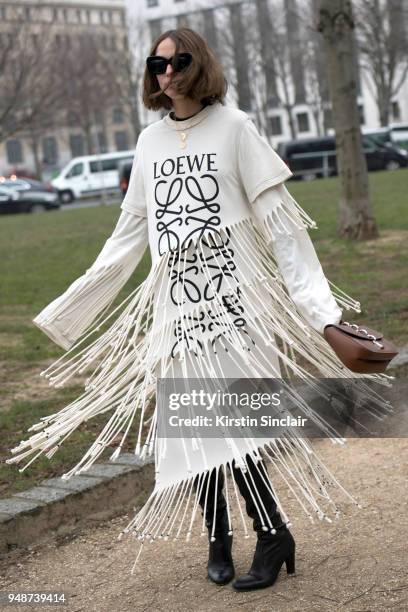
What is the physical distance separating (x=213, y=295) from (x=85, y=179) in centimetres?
4140

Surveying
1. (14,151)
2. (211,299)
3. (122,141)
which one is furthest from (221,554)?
(122,141)

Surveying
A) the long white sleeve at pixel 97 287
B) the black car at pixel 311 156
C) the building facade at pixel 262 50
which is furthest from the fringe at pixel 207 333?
the building facade at pixel 262 50

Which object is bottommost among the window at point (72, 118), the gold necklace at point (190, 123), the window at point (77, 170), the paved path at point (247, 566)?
the paved path at point (247, 566)

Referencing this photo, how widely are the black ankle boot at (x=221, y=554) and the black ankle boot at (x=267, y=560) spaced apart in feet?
0.30

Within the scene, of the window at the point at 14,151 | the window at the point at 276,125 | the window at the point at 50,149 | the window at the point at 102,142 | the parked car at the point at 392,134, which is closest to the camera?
the parked car at the point at 392,134

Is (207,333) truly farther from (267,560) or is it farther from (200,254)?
(267,560)

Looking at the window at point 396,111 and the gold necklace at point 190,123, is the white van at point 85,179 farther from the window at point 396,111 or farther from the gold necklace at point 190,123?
the gold necklace at point 190,123

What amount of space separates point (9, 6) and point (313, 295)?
30.3 m

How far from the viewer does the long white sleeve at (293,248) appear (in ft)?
10.9

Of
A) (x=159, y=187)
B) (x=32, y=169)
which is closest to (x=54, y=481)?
(x=159, y=187)

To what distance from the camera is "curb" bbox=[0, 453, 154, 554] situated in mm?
4504

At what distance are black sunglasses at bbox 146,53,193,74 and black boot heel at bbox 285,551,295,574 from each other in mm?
1665

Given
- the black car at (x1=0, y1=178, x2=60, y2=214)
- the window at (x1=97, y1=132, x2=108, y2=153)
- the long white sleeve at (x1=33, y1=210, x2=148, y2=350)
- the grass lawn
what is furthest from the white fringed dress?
the window at (x1=97, y1=132, x2=108, y2=153)

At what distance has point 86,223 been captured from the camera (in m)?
24.0
